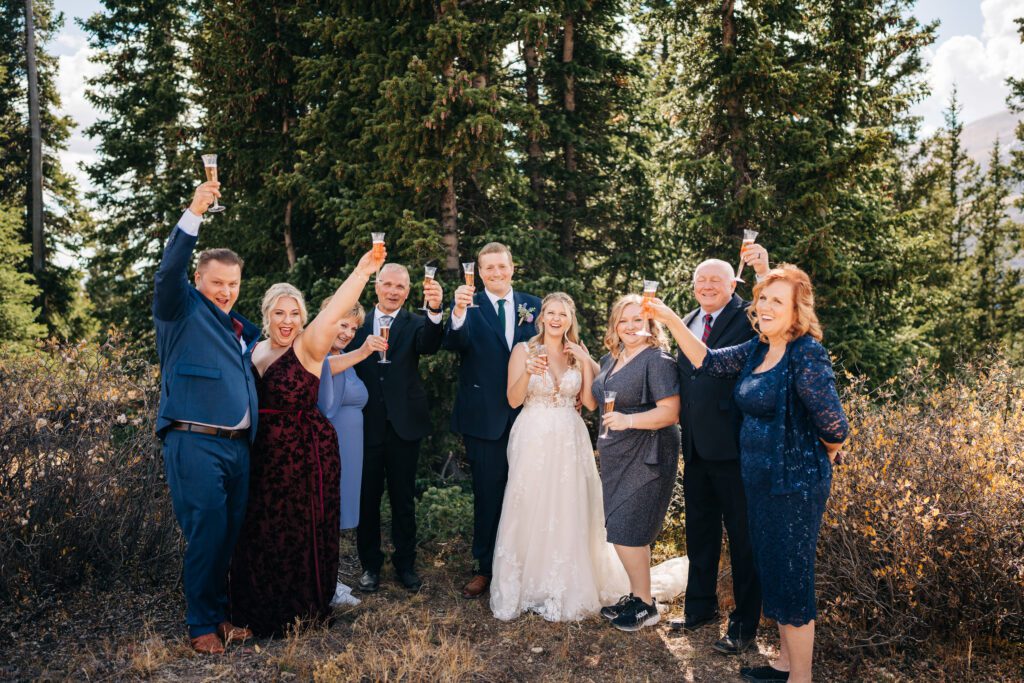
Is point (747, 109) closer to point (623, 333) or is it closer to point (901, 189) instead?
point (623, 333)

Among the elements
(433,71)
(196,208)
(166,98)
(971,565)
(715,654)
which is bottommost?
(715,654)

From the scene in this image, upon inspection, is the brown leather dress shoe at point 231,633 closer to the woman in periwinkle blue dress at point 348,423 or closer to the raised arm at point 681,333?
the woman in periwinkle blue dress at point 348,423

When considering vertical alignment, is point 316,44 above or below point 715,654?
above

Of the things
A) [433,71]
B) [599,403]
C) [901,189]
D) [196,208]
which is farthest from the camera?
[901,189]

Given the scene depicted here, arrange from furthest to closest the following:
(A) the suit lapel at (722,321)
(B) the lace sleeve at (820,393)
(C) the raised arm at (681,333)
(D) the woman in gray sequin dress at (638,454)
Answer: (D) the woman in gray sequin dress at (638,454), (A) the suit lapel at (722,321), (C) the raised arm at (681,333), (B) the lace sleeve at (820,393)

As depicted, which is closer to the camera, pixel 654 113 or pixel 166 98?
pixel 654 113

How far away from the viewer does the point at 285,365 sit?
4.52 metres

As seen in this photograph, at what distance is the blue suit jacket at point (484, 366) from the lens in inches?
214

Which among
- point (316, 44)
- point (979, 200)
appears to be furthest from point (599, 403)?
point (979, 200)

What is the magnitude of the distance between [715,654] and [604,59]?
8.75 meters

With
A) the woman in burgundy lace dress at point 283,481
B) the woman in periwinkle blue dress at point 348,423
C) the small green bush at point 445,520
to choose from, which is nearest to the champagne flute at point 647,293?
the woman in burgundy lace dress at point 283,481

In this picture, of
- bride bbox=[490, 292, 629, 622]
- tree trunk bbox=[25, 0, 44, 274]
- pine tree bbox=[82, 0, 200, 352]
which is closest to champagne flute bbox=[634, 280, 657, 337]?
bride bbox=[490, 292, 629, 622]

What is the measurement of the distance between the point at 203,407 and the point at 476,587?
8.60ft

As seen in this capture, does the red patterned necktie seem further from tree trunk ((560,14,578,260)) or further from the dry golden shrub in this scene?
tree trunk ((560,14,578,260))
